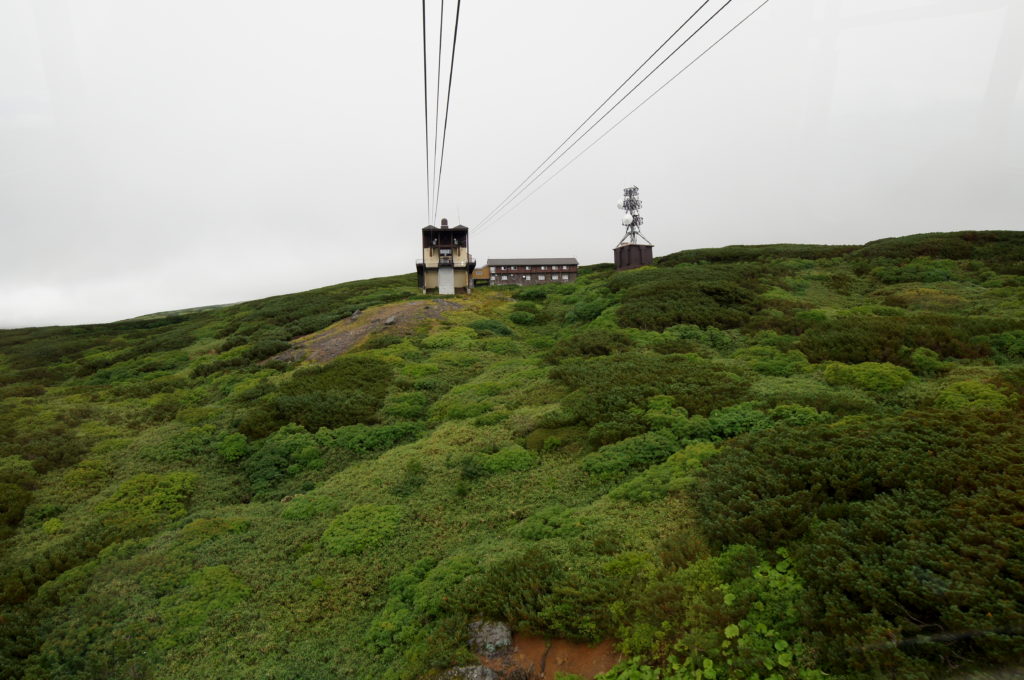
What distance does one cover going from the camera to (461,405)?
58.3 ft

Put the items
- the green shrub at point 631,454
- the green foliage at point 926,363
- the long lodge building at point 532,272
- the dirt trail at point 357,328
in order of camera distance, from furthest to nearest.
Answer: the long lodge building at point 532,272
the dirt trail at point 357,328
the green foliage at point 926,363
the green shrub at point 631,454

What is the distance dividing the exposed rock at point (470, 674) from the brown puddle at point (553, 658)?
0.12 meters

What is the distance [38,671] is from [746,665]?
1146 cm

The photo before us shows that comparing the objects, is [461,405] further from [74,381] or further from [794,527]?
[74,381]

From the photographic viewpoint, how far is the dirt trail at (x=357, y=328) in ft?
91.4

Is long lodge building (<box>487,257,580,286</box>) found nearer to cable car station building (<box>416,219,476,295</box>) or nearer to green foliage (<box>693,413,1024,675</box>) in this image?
cable car station building (<box>416,219,476,295</box>)

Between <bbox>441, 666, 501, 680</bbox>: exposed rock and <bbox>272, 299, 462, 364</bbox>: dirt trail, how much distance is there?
21.6m

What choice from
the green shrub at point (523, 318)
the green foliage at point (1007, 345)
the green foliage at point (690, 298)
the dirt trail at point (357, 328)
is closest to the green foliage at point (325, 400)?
the dirt trail at point (357, 328)

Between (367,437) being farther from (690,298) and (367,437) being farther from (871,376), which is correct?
(690,298)

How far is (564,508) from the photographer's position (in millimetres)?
10070

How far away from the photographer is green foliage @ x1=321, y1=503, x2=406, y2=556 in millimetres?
10625

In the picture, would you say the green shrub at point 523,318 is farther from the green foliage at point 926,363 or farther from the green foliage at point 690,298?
the green foliage at point 926,363

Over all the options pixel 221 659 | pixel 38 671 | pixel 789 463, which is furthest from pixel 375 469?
pixel 789 463


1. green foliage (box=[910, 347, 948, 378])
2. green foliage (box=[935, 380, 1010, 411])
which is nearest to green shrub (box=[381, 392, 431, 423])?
green foliage (box=[935, 380, 1010, 411])
